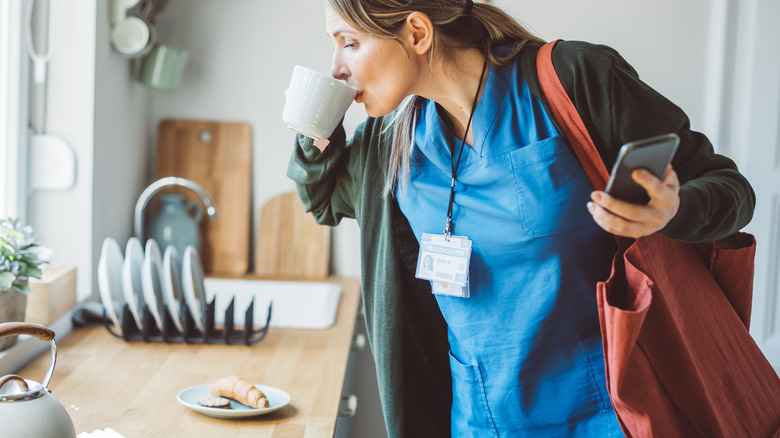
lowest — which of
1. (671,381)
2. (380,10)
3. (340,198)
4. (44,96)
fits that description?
(671,381)

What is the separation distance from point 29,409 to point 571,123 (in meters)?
0.77

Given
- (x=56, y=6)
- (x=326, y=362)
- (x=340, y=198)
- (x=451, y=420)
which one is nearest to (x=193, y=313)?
(x=326, y=362)

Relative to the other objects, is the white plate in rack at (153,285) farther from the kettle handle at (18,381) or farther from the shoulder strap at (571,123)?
the shoulder strap at (571,123)

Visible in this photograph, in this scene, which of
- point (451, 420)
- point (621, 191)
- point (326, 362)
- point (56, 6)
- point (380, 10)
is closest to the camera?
point (621, 191)

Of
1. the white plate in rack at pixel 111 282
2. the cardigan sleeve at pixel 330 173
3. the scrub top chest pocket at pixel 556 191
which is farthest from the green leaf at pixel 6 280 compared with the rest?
the scrub top chest pocket at pixel 556 191

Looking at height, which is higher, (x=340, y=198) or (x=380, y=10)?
(x=380, y=10)

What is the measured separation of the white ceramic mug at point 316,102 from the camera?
1.09 m

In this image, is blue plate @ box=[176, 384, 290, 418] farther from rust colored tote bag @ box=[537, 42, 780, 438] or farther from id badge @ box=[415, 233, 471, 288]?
rust colored tote bag @ box=[537, 42, 780, 438]

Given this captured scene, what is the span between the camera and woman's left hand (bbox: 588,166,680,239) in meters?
0.77

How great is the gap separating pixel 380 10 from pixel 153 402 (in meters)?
0.80

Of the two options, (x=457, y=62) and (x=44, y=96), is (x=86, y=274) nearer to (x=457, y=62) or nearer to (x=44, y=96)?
(x=44, y=96)

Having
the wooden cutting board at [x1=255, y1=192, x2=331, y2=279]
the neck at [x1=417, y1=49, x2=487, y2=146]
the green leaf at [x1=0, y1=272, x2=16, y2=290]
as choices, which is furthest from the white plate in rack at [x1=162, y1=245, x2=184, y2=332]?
the neck at [x1=417, y1=49, x2=487, y2=146]

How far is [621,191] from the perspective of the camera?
773 mm

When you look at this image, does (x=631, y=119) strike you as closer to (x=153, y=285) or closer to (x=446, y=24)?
(x=446, y=24)
